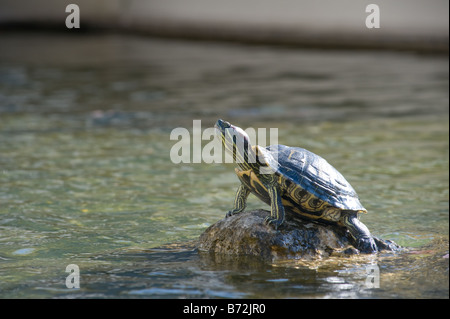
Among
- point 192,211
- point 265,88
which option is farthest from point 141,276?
point 265,88

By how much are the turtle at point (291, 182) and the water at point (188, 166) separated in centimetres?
32

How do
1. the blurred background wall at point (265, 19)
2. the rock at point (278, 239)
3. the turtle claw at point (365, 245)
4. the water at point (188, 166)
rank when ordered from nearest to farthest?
the water at point (188, 166) → the rock at point (278, 239) → the turtle claw at point (365, 245) → the blurred background wall at point (265, 19)

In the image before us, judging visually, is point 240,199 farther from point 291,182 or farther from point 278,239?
point 291,182

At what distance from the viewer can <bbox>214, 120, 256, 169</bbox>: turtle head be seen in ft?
14.9

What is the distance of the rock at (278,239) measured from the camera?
188 inches

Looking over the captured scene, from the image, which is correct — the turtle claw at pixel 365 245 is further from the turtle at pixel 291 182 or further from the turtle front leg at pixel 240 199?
the turtle front leg at pixel 240 199

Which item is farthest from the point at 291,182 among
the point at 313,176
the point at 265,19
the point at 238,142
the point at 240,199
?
the point at 265,19

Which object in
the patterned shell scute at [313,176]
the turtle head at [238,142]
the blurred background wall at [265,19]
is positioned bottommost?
the patterned shell scute at [313,176]

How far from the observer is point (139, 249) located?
206 inches

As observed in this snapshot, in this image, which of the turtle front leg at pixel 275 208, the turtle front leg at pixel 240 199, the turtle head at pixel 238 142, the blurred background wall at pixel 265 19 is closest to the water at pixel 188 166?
the turtle front leg at pixel 275 208

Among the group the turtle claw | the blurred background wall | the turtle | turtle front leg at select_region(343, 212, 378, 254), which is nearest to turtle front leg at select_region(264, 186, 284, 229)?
the turtle

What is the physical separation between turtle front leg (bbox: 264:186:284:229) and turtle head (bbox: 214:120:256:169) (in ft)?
0.75

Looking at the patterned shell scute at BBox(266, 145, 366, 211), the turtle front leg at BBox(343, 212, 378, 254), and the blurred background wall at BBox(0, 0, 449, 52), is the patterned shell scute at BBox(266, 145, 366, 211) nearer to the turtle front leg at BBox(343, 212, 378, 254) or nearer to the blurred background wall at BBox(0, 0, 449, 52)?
the turtle front leg at BBox(343, 212, 378, 254)

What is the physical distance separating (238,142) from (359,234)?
109 centimetres
